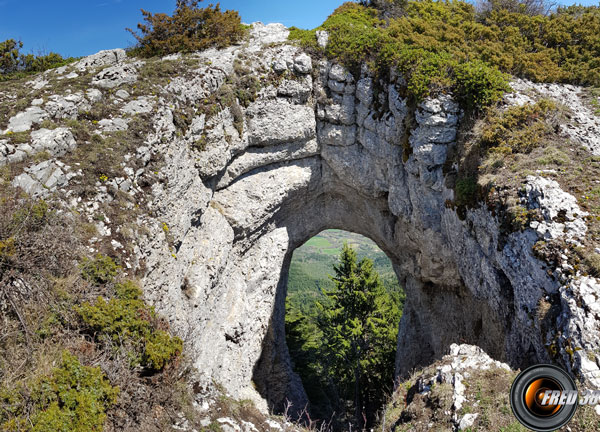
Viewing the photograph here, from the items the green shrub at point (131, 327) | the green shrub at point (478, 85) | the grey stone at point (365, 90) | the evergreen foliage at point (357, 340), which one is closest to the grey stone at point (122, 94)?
the green shrub at point (131, 327)

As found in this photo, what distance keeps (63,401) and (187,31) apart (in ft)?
56.9

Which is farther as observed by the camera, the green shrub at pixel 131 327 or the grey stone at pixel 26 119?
the grey stone at pixel 26 119

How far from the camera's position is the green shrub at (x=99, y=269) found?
762cm

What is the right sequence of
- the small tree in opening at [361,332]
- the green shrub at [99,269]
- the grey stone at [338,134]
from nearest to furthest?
the green shrub at [99,269], the grey stone at [338,134], the small tree in opening at [361,332]

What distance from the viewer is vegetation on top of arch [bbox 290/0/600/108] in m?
14.4

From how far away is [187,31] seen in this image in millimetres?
17422

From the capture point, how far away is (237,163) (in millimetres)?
15852

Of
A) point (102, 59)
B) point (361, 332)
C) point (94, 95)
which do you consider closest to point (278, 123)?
point (94, 95)

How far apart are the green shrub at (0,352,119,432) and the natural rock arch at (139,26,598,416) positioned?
3.45 meters

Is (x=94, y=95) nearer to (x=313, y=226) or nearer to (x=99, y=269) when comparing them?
(x=99, y=269)

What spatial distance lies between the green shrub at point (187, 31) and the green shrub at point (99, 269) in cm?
1235

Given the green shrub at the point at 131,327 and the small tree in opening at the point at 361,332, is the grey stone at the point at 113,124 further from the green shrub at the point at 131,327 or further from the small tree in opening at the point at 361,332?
the small tree in opening at the point at 361,332

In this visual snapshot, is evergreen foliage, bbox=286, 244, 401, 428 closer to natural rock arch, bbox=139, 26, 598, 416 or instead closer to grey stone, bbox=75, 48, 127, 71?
natural rock arch, bbox=139, 26, 598, 416

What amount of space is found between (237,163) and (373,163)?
710 cm
